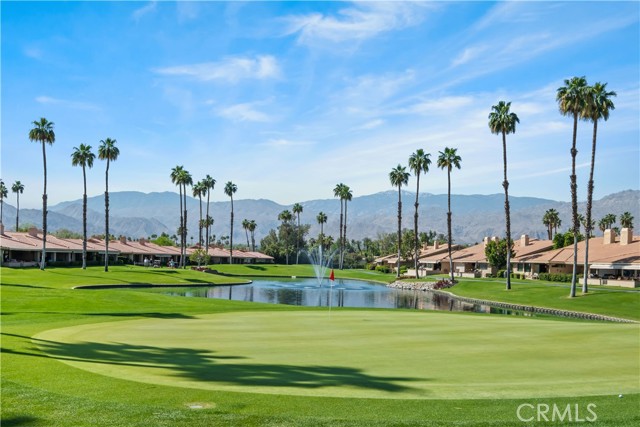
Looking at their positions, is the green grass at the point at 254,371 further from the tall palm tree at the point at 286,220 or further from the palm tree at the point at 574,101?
the tall palm tree at the point at 286,220

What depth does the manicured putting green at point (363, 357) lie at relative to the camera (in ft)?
42.5

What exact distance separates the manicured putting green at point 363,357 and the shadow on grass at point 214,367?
25 millimetres

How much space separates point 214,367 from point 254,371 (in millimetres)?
1140

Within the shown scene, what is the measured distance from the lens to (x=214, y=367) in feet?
47.8

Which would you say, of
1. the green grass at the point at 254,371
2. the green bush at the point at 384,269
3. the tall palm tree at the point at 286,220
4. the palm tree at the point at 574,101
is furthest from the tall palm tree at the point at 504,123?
the tall palm tree at the point at 286,220

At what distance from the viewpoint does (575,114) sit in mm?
54469

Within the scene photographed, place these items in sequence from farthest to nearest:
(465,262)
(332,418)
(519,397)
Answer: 1. (465,262)
2. (519,397)
3. (332,418)

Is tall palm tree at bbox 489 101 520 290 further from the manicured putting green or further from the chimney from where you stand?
the manicured putting green

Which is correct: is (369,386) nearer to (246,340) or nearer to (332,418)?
(332,418)

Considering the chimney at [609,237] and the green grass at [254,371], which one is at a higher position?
the chimney at [609,237]

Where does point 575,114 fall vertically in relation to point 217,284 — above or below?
above

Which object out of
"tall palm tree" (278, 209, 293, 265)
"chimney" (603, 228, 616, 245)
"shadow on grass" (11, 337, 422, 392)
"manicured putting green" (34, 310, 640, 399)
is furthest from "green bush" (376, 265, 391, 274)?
"shadow on grass" (11, 337, 422, 392)

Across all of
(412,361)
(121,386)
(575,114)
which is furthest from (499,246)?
(121,386)

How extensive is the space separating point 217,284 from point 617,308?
51.1 metres
